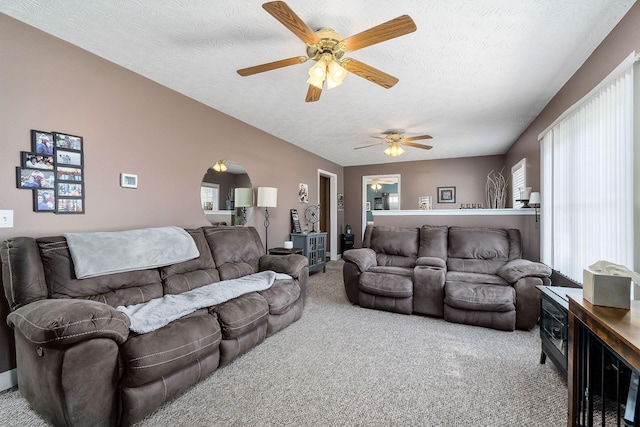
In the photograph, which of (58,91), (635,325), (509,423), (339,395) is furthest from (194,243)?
(635,325)

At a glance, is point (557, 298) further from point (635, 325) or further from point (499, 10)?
point (499, 10)

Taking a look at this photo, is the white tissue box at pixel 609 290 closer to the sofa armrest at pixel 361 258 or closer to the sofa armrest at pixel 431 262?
the sofa armrest at pixel 431 262

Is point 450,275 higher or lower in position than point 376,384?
higher

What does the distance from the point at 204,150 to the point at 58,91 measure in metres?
1.47

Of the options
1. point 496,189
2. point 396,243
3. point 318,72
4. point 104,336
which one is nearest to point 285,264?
point 396,243

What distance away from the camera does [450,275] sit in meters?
3.38

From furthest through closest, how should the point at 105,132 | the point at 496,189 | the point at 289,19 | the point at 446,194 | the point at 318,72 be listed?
the point at 446,194
the point at 496,189
the point at 105,132
the point at 318,72
the point at 289,19

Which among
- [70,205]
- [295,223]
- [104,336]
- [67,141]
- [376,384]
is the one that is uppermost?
[67,141]

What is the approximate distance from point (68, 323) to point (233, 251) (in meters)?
1.79

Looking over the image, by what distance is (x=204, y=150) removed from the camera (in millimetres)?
3559

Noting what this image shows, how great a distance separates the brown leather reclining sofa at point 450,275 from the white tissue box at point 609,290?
170 cm

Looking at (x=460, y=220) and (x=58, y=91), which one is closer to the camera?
(x=58, y=91)

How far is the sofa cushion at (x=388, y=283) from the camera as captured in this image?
3256 millimetres

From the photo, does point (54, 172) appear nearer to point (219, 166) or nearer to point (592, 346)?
point (219, 166)
